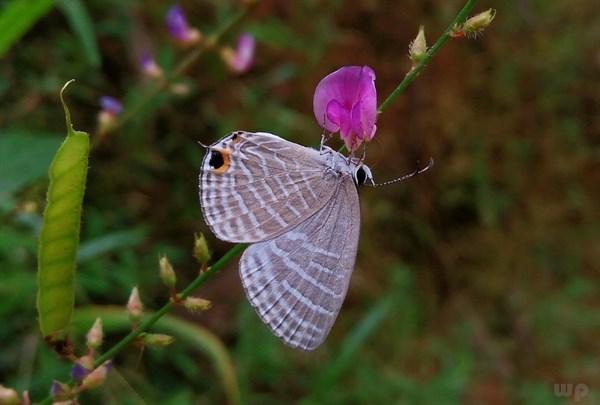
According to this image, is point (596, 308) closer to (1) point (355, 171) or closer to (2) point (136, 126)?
(2) point (136, 126)

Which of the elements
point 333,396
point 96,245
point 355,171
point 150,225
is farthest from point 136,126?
point 355,171

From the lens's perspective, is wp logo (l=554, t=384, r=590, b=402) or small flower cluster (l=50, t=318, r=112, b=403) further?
wp logo (l=554, t=384, r=590, b=402)

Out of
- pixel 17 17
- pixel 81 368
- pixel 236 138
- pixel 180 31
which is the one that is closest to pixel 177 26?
pixel 180 31

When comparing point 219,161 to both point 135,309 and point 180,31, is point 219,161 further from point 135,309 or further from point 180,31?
point 180,31

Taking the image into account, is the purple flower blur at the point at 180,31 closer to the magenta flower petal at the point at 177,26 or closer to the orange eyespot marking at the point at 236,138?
the magenta flower petal at the point at 177,26

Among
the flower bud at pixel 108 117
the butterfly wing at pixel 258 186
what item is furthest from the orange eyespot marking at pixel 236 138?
the flower bud at pixel 108 117

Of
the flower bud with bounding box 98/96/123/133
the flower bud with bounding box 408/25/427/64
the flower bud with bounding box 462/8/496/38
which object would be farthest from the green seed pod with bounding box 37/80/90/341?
the flower bud with bounding box 98/96/123/133

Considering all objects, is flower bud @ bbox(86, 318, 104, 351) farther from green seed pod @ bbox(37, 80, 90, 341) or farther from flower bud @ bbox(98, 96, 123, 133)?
flower bud @ bbox(98, 96, 123, 133)
